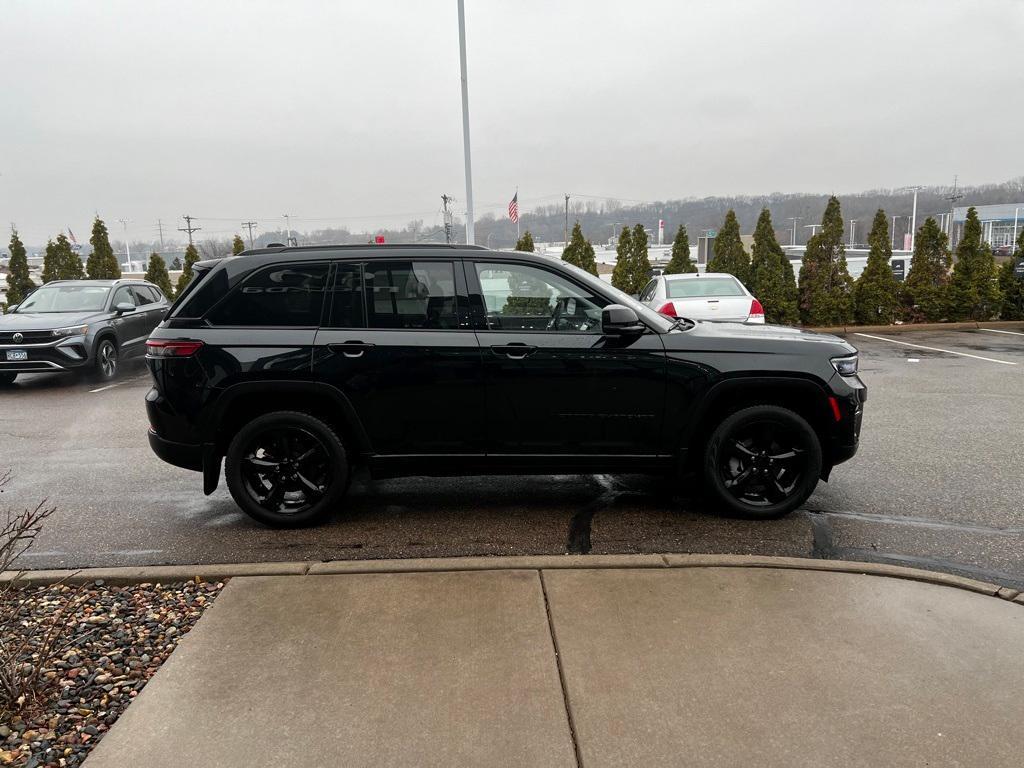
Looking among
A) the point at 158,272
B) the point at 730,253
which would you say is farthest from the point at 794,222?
the point at 158,272

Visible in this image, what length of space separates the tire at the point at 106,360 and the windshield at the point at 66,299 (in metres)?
0.68

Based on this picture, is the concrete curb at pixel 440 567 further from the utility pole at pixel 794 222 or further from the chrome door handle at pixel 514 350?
the utility pole at pixel 794 222

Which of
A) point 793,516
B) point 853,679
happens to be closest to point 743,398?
point 793,516

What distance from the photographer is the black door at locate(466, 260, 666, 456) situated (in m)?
4.54

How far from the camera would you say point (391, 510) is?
514 centimetres

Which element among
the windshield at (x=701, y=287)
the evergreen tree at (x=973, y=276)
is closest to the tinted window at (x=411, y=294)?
the windshield at (x=701, y=287)

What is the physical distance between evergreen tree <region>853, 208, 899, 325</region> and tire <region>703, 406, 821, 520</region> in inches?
602

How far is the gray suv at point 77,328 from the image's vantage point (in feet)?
34.9

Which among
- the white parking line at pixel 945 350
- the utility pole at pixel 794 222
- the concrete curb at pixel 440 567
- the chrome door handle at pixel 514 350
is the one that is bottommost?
the white parking line at pixel 945 350

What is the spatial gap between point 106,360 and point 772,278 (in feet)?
50.1

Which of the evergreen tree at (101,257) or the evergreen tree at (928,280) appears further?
the evergreen tree at (101,257)

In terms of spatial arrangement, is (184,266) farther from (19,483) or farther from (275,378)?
(275,378)

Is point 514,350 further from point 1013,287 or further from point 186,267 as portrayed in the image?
point 186,267

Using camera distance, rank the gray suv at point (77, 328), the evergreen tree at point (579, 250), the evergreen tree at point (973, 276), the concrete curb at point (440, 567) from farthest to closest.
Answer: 1. the evergreen tree at point (579, 250)
2. the evergreen tree at point (973, 276)
3. the gray suv at point (77, 328)
4. the concrete curb at point (440, 567)
